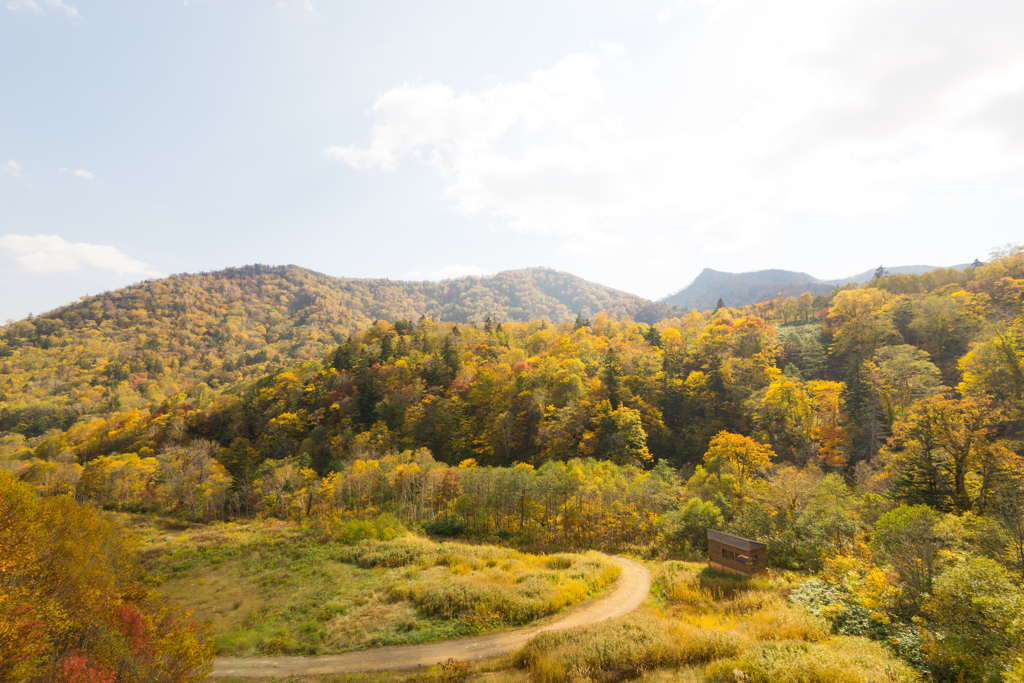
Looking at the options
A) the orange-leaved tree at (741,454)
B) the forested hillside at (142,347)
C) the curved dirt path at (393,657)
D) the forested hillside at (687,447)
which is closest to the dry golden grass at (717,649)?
the forested hillside at (687,447)

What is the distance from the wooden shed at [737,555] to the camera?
20677 mm

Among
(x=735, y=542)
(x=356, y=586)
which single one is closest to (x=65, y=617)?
(x=356, y=586)

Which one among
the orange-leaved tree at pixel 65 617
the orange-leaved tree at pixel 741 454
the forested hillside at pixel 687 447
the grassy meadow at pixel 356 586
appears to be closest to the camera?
the orange-leaved tree at pixel 65 617

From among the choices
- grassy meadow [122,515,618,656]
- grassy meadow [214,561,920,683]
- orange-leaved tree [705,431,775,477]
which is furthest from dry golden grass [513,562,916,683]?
orange-leaved tree [705,431,775,477]

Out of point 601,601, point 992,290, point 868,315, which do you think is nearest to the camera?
point 601,601

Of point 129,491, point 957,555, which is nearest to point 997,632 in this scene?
point 957,555

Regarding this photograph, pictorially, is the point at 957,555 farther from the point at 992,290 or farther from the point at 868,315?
the point at 992,290

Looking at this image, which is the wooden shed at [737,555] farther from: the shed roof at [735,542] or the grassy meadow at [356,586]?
the grassy meadow at [356,586]

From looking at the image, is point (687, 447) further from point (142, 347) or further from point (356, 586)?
point (142, 347)

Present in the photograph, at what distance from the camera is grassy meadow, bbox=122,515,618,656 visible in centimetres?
1800

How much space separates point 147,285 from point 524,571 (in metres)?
246

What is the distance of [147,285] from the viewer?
597 feet

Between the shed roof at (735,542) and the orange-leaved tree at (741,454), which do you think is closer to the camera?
the shed roof at (735,542)

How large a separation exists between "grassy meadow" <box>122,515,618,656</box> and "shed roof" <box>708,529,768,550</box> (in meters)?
6.76
